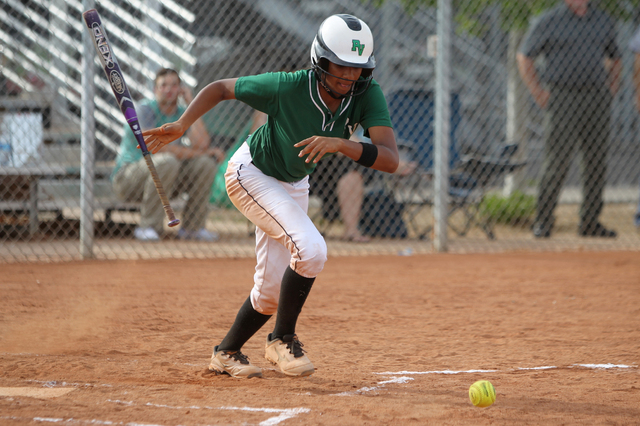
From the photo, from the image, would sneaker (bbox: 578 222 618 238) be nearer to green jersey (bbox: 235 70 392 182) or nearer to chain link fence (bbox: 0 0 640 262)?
chain link fence (bbox: 0 0 640 262)

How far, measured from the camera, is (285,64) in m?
8.11

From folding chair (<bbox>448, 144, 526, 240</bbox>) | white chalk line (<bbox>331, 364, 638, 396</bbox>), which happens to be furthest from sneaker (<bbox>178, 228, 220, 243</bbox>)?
white chalk line (<bbox>331, 364, 638, 396</bbox>)

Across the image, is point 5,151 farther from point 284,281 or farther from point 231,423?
point 231,423

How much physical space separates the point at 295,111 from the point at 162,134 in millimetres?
607

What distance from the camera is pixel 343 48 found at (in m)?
3.05

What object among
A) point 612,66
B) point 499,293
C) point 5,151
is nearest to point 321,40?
point 499,293

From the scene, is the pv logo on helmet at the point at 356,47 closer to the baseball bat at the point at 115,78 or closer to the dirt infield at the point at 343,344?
the baseball bat at the point at 115,78

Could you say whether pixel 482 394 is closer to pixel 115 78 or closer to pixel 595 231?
pixel 115 78

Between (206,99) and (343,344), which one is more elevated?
(206,99)

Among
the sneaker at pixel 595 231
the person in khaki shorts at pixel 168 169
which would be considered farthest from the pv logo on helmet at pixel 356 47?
the sneaker at pixel 595 231

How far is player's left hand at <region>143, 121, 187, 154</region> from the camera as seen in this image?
312 cm

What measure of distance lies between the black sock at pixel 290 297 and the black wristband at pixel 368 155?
60cm

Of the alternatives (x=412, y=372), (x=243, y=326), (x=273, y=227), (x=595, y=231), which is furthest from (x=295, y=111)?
(x=595, y=231)

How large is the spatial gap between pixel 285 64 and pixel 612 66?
12.0 feet
